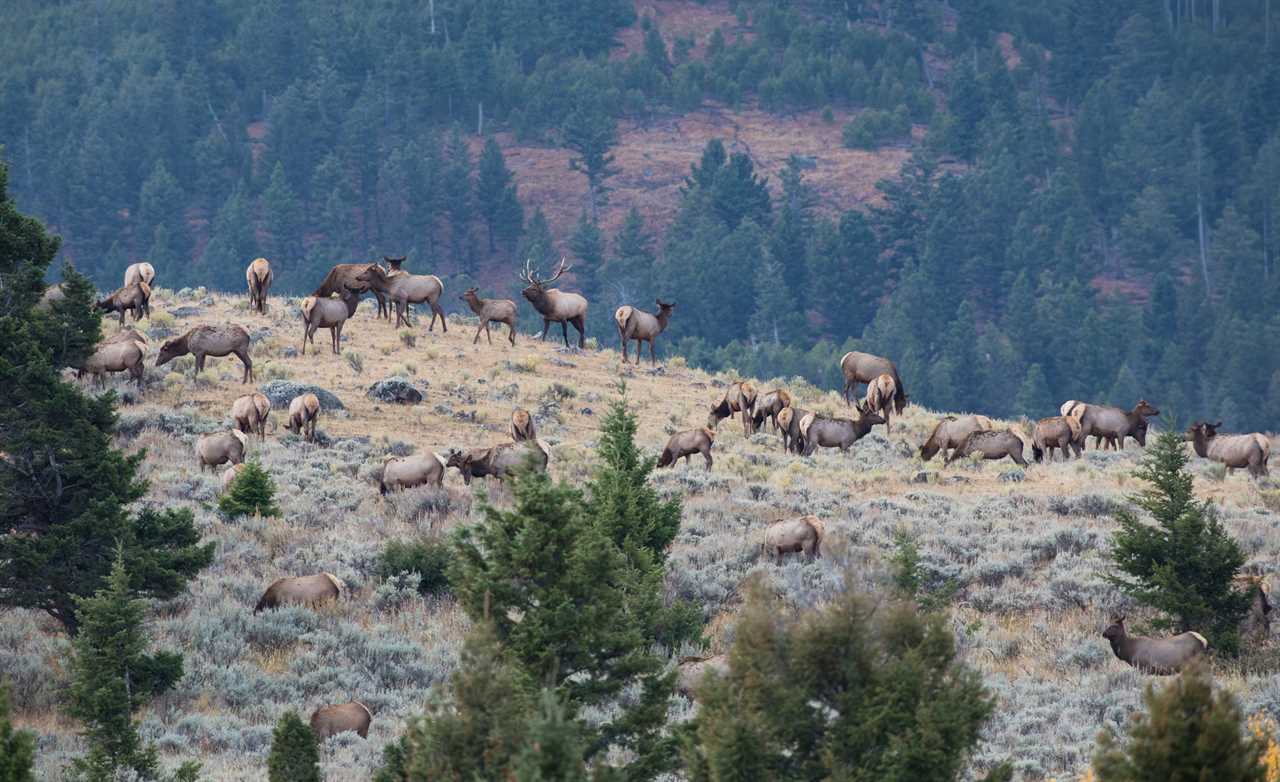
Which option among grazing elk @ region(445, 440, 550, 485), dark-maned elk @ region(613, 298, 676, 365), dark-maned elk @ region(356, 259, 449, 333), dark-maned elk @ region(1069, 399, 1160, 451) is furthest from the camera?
dark-maned elk @ region(613, 298, 676, 365)

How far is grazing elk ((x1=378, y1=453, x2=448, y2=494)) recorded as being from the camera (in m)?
26.3

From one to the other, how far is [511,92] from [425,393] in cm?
9475

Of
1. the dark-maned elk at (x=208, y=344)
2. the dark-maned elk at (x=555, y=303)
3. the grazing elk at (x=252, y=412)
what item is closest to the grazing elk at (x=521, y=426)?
the grazing elk at (x=252, y=412)

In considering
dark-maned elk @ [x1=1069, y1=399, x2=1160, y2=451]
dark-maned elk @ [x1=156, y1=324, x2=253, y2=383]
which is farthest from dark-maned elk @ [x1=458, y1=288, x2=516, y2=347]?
dark-maned elk @ [x1=1069, y1=399, x2=1160, y2=451]

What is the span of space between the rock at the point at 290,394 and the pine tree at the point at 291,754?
1843 centimetres

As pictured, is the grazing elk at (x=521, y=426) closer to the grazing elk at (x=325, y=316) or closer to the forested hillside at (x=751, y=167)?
the grazing elk at (x=325, y=316)

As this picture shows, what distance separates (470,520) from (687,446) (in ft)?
20.9

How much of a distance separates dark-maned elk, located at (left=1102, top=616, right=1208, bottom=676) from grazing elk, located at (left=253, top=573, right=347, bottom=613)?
28.8 feet

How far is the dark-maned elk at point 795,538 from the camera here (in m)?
23.6

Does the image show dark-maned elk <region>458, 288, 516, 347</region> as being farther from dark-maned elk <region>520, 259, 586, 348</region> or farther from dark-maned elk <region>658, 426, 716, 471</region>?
dark-maned elk <region>658, 426, 716, 471</region>

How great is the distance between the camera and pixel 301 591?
2102 centimetres

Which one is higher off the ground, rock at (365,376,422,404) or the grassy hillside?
the grassy hillside

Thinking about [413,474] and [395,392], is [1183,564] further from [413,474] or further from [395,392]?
[395,392]

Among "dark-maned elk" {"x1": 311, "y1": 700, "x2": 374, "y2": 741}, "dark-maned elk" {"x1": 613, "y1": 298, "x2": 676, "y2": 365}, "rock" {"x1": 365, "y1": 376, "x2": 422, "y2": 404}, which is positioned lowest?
"dark-maned elk" {"x1": 613, "y1": 298, "x2": 676, "y2": 365}
